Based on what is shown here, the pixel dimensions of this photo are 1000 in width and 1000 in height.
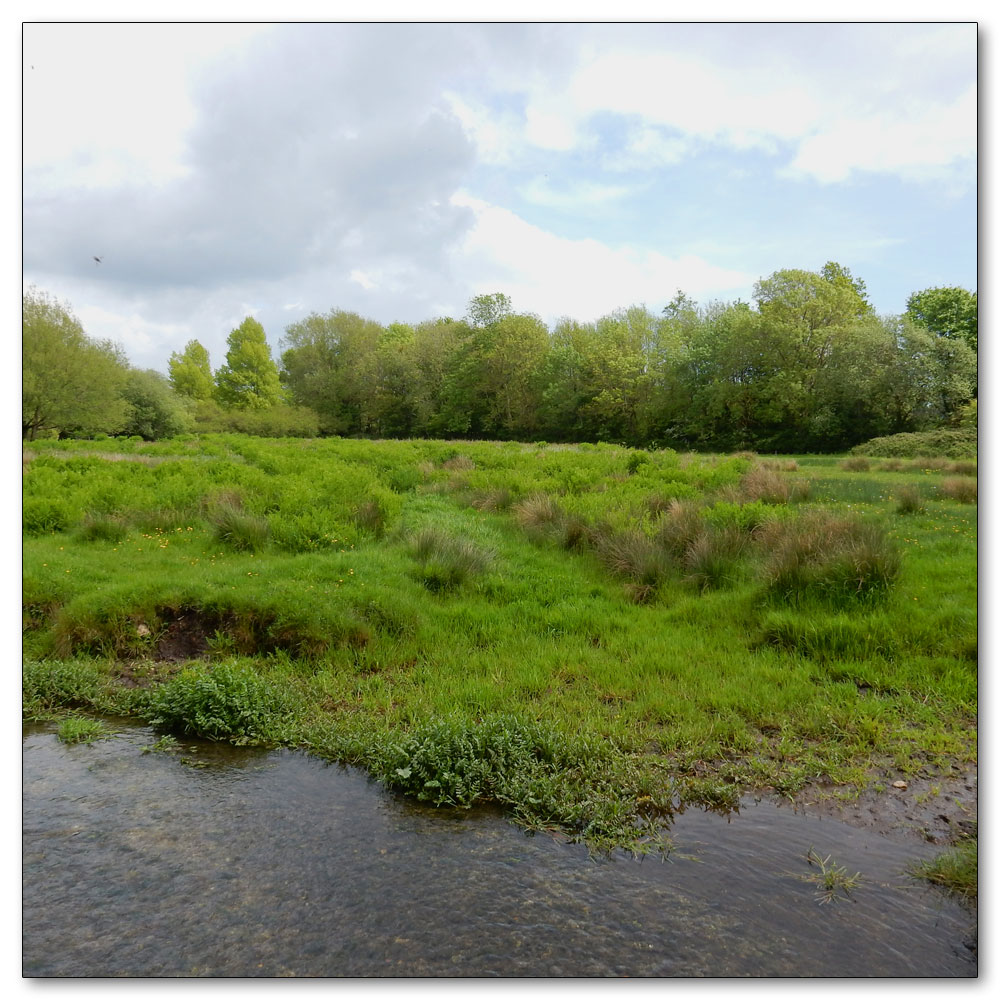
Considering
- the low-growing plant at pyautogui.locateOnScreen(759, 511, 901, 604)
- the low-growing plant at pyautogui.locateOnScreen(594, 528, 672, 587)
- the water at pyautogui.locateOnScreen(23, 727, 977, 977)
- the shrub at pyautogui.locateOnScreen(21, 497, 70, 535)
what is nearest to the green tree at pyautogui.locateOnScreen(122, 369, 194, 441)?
the shrub at pyautogui.locateOnScreen(21, 497, 70, 535)

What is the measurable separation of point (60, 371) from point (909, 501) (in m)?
13.6

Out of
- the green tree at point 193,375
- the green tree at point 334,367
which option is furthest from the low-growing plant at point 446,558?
the green tree at point 193,375

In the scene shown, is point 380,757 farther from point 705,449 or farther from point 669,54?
point 705,449

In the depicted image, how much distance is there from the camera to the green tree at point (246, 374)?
57531 millimetres

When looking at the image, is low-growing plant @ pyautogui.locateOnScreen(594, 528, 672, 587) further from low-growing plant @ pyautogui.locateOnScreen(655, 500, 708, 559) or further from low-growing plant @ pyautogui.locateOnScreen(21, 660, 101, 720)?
low-growing plant @ pyautogui.locateOnScreen(21, 660, 101, 720)

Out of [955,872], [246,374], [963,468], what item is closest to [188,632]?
[955,872]

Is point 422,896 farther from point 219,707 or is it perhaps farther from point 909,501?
point 909,501

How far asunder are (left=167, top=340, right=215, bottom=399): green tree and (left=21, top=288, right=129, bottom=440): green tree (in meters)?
43.2

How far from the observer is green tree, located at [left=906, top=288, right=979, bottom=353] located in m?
5.26

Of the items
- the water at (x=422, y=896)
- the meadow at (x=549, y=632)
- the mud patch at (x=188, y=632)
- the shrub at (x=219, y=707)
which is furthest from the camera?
the mud patch at (x=188, y=632)

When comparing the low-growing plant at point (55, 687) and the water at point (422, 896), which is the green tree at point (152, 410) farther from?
the water at point (422, 896)

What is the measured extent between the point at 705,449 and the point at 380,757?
2285 cm

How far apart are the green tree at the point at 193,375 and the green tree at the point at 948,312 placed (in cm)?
5588

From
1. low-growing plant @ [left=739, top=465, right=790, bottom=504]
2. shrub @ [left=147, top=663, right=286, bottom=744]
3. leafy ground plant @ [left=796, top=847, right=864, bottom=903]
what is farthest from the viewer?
low-growing plant @ [left=739, top=465, right=790, bottom=504]
